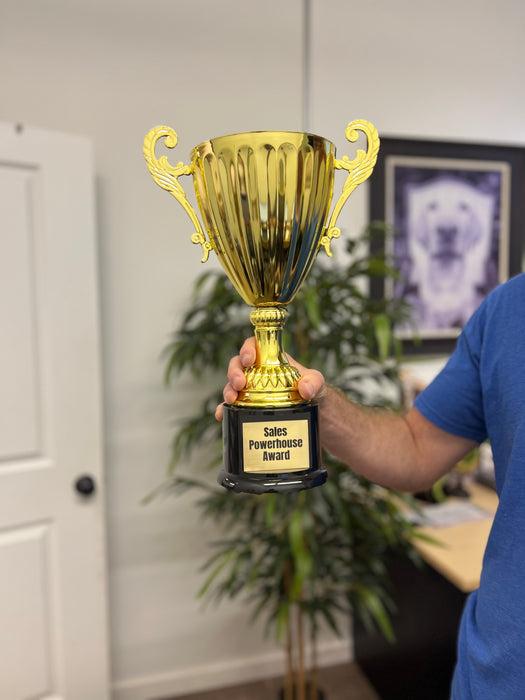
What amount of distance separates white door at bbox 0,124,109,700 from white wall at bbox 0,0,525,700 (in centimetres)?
19

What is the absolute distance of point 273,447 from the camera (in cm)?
65

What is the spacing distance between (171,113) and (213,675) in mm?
2134

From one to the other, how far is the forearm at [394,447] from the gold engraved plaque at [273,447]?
0.19 m

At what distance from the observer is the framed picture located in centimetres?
216

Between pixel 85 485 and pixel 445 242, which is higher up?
pixel 445 242

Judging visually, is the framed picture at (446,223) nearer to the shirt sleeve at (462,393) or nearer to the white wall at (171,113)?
the white wall at (171,113)

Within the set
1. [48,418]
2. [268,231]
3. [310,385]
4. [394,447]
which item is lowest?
[48,418]

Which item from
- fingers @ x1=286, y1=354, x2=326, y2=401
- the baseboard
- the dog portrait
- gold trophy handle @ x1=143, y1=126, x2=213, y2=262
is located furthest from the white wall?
fingers @ x1=286, y1=354, x2=326, y2=401

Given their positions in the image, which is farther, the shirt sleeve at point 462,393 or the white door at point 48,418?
the white door at point 48,418

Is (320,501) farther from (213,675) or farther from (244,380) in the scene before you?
(213,675)

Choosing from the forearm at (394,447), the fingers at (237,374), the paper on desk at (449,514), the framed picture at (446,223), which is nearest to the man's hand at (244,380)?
the fingers at (237,374)

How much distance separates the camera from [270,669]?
7.19 ft

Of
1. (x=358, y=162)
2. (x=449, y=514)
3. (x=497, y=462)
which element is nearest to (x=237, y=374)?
(x=358, y=162)

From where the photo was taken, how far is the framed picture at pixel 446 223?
85.1 inches
